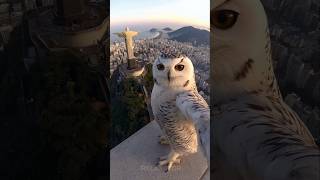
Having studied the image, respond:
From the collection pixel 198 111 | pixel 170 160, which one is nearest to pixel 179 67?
pixel 198 111

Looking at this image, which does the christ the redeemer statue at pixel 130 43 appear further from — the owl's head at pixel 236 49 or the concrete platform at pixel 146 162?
the owl's head at pixel 236 49

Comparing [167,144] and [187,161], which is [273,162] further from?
[167,144]

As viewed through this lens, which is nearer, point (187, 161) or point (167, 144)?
point (187, 161)

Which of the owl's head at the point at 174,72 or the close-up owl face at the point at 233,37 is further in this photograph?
the owl's head at the point at 174,72

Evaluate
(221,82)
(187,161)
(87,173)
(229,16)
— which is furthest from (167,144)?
(229,16)

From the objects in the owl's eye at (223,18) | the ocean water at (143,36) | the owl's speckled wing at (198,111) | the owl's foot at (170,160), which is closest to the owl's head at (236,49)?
the owl's eye at (223,18)

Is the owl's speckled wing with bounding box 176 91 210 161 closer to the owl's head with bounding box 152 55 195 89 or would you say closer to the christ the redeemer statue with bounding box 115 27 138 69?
the owl's head with bounding box 152 55 195 89
